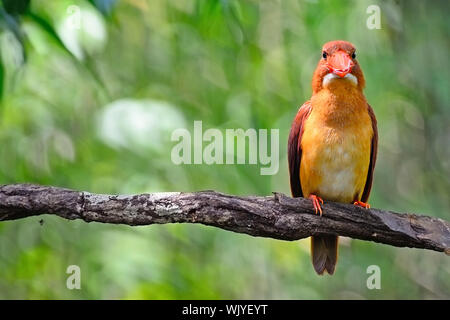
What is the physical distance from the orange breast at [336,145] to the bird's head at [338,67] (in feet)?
0.26

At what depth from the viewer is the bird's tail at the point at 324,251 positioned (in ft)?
12.9

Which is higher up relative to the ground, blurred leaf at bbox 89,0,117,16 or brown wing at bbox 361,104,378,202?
blurred leaf at bbox 89,0,117,16

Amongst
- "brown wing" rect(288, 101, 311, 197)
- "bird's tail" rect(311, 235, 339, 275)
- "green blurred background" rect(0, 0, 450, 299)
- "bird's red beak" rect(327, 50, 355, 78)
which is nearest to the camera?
"bird's red beak" rect(327, 50, 355, 78)

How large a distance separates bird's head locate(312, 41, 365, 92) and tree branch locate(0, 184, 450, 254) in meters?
0.74

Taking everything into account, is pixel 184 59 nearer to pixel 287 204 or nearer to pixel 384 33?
pixel 384 33

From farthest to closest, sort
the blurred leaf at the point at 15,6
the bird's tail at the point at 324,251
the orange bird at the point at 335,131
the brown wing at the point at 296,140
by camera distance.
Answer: the bird's tail at the point at 324,251, the brown wing at the point at 296,140, the orange bird at the point at 335,131, the blurred leaf at the point at 15,6

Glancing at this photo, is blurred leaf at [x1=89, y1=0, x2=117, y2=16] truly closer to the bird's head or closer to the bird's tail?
the bird's head

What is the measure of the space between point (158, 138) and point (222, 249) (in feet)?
3.07

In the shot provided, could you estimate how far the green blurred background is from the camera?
4254 mm

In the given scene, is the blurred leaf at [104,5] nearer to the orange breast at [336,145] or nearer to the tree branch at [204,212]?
the tree branch at [204,212]

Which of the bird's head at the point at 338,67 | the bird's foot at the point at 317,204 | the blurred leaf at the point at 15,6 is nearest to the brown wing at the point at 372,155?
the bird's head at the point at 338,67

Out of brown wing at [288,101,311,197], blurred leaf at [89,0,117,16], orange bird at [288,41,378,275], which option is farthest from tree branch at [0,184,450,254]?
blurred leaf at [89,0,117,16]

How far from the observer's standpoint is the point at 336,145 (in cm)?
356
